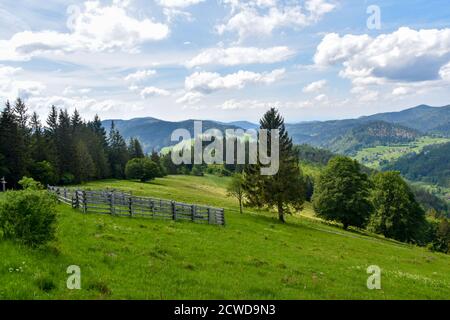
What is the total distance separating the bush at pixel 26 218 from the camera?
16.1 m

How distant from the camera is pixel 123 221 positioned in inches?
1217

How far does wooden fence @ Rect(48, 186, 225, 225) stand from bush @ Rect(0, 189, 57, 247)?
1535cm

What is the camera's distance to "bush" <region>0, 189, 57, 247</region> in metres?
16.1

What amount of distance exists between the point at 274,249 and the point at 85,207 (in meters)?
16.2

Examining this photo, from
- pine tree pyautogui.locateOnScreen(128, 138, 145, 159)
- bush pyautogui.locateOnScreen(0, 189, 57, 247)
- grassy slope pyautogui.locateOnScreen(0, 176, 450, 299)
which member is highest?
pine tree pyautogui.locateOnScreen(128, 138, 145, 159)

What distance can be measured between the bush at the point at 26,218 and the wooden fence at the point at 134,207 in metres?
15.4

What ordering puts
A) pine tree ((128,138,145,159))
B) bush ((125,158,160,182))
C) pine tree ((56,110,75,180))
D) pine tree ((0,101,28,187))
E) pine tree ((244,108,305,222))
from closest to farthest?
pine tree ((244,108,305,222)) → pine tree ((0,101,28,187)) → pine tree ((56,110,75,180)) → bush ((125,158,160,182)) → pine tree ((128,138,145,159))

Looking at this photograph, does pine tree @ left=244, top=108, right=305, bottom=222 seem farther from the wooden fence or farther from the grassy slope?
the grassy slope

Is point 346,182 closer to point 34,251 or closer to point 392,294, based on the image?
point 392,294

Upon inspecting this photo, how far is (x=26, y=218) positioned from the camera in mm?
16031

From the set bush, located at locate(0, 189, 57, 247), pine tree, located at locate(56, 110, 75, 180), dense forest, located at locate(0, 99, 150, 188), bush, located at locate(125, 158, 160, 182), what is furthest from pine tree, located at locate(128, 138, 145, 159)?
bush, located at locate(0, 189, 57, 247)

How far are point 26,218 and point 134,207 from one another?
19.8 meters

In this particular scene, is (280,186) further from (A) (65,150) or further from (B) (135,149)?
(B) (135,149)

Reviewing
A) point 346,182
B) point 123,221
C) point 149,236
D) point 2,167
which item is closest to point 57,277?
point 149,236
